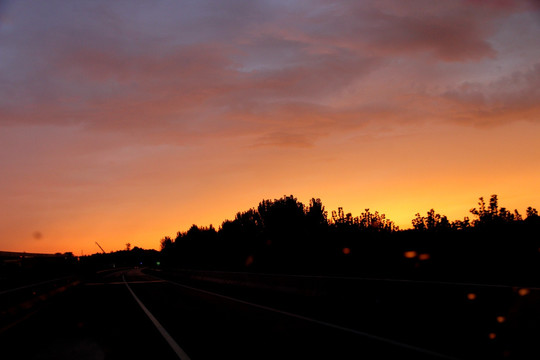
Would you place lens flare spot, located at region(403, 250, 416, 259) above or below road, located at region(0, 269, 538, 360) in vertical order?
above

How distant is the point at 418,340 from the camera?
8.92 meters

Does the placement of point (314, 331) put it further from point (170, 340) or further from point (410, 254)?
point (410, 254)

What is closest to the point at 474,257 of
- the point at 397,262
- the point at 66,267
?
the point at 397,262

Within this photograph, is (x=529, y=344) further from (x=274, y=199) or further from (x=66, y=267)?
(x=274, y=199)

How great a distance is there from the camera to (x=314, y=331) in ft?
34.6

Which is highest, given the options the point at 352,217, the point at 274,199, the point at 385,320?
the point at 274,199

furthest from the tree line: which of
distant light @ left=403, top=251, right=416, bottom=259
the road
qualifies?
the road

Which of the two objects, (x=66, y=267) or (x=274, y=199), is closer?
(x=66, y=267)

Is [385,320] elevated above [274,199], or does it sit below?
below

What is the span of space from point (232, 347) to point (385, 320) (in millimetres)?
4628

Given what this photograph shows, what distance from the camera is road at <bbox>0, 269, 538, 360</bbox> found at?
8.26 m

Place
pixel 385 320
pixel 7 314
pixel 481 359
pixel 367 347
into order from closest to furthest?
pixel 481 359, pixel 367 347, pixel 385 320, pixel 7 314

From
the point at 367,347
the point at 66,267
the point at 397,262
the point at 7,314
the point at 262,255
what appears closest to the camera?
the point at 367,347

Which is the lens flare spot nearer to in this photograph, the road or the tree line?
the tree line
